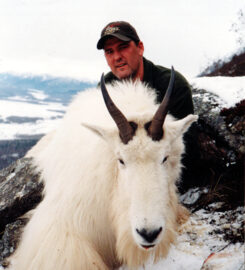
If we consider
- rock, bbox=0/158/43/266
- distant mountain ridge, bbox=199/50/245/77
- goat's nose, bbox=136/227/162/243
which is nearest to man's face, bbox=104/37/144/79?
rock, bbox=0/158/43/266

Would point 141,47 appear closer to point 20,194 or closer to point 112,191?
point 112,191

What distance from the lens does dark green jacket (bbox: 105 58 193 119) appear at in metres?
4.12

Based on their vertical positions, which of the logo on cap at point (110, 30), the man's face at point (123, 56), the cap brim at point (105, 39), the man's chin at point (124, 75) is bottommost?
the man's chin at point (124, 75)

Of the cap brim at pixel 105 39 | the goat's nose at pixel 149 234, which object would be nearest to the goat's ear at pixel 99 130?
the goat's nose at pixel 149 234

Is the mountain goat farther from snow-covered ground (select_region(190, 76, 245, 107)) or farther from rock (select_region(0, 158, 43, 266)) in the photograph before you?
snow-covered ground (select_region(190, 76, 245, 107))

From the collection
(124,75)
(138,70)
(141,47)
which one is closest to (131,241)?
(124,75)

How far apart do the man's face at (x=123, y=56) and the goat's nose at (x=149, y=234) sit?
2684mm

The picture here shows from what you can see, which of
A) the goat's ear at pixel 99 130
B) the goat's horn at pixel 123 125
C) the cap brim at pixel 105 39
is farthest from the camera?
the cap brim at pixel 105 39

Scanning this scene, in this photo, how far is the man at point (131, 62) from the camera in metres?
4.04

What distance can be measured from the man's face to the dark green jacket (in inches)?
10.7

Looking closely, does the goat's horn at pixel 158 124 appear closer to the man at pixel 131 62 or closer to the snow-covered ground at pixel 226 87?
the man at pixel 131 62

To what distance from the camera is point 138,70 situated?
4.34m

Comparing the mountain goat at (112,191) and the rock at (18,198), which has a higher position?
the mountain goat at (112,191)

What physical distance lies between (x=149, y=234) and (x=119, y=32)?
2.90m
